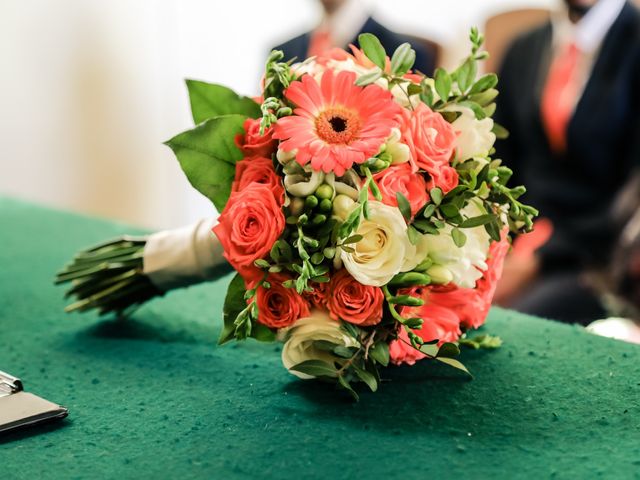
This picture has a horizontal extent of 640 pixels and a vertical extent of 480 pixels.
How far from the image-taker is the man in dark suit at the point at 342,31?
2.52 m

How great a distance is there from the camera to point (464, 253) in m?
0.75

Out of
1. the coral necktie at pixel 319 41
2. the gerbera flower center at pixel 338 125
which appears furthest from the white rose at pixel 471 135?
the coral necktie at pixel 319 41

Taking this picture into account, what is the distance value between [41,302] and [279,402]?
19.3 inches

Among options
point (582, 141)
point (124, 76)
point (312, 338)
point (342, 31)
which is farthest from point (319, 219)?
point (124, 76)

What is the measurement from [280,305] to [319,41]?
2037 mm

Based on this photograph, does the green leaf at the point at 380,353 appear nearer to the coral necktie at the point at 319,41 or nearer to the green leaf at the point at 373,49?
the green leaf at the point at 373,49

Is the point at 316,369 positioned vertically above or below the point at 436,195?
below

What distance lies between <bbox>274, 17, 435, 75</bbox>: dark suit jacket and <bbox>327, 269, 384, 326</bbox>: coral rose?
1609 millimetres

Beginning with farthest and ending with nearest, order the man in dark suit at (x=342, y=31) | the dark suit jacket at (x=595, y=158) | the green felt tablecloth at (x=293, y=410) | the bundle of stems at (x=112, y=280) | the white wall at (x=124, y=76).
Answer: the white wall at (x=124, y=76) < the man in dark suit at (x=342, y=31) < the dark suit jacket at (x=595, y=158) < the bundle of stems at (x=112, y=280) < the green felt tablecloth at (x=293, y=410)

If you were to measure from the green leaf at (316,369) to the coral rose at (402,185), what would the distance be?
16 centimetres

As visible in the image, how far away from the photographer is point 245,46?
3.54 m

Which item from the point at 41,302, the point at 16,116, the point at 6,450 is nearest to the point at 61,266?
the point at 41,302

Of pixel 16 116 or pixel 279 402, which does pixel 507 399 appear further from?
pixel 16 116

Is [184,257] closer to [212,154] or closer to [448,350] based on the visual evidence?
[212,154]
